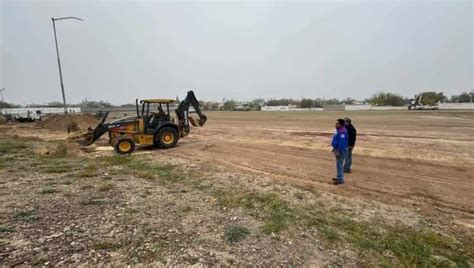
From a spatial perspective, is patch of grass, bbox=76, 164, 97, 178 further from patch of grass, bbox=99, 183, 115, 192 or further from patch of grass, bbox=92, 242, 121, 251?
patch of grass, bbox=92, 242, 121, 251

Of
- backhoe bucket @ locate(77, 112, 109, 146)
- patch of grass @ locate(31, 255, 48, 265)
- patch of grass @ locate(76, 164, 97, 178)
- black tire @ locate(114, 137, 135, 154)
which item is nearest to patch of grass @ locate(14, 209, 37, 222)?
patch of grass @ locate(31, 255, 48, 265)

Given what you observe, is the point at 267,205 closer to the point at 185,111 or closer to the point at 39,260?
the point at 39,260

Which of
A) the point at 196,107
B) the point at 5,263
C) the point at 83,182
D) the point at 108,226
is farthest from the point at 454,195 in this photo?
the point at 196,107

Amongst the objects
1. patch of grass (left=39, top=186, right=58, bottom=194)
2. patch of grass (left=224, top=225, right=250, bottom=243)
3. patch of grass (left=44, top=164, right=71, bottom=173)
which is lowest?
patch of grass (left=44, top=164, right=71, bottom=173)

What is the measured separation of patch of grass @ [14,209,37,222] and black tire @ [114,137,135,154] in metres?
7.36

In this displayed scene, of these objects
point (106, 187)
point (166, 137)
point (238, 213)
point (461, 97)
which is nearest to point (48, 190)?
point (106, 187)

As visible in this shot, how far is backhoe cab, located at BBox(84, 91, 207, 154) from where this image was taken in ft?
43.5

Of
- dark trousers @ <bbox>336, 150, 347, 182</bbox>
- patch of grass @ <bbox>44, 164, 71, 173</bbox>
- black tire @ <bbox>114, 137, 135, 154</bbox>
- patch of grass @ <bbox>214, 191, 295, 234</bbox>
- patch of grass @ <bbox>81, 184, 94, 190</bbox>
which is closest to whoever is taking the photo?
patch of grass @ <bbox>214, 191, 295, 234</bbox>

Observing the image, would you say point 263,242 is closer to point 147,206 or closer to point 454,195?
point 147,206

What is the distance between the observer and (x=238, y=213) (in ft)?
18.6

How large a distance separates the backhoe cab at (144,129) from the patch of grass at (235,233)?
9.40 m

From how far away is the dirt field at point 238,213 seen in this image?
4109mm

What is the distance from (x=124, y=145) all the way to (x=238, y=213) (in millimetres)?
8923

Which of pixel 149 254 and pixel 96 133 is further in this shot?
pixel 96 133
